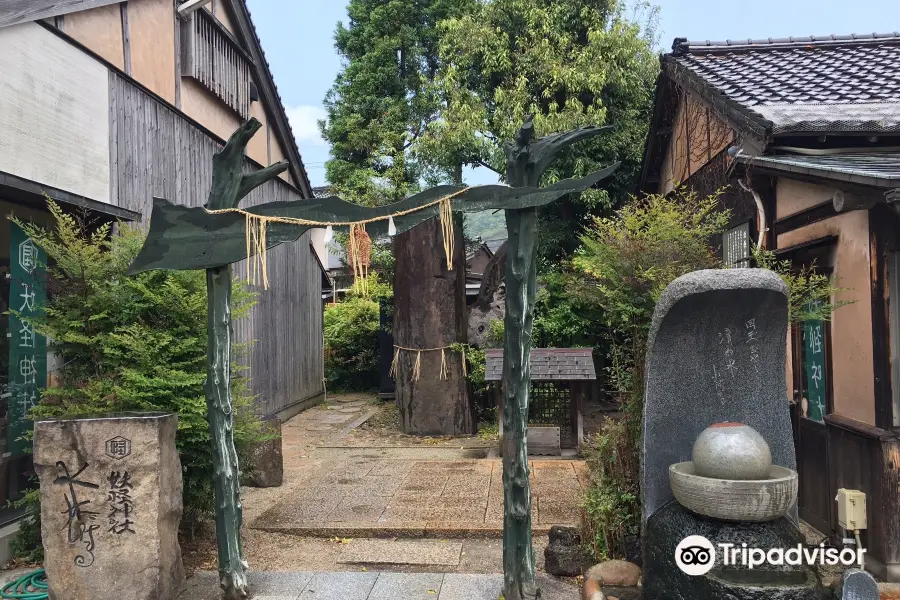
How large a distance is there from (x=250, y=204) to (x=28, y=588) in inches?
323

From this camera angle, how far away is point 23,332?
6105mm

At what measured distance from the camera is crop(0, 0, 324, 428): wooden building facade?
5.94 metres

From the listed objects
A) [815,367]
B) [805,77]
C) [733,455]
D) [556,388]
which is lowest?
[556,388]

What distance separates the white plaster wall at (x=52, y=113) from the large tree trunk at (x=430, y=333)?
6.39 metres

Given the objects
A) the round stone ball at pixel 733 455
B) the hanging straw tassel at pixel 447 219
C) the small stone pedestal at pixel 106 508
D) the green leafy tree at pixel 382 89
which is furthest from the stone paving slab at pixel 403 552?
the green leafy tree at pixel 382 89

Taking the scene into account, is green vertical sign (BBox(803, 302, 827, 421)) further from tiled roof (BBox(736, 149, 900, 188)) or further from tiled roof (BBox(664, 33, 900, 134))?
tiled roof (BBox(664, 33, 900, 134))

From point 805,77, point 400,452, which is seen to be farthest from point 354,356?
point 805,77

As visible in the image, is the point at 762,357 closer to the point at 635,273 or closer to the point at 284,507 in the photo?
the point at 635,273

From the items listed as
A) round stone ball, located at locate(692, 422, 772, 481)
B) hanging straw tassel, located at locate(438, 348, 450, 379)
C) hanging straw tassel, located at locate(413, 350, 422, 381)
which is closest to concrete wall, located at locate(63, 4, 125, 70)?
hanging straw tassel, located at locate(413, 350, 422, 381)

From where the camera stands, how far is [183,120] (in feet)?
28.9

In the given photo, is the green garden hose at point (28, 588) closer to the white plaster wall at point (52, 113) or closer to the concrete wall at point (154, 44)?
the white plaster wall at point (52, 113)

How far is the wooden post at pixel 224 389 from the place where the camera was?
4.91 meters

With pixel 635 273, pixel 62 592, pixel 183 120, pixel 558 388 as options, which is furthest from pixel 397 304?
pixel 62 592

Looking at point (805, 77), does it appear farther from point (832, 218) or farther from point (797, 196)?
point (832, 218)
